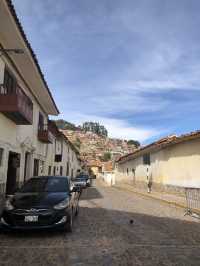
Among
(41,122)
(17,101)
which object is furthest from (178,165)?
(17,101)

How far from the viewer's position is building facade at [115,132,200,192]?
17.7m

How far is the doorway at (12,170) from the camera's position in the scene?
15.3 m

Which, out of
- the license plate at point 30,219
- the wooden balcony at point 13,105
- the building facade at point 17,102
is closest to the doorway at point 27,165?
the building facade at point 17,102

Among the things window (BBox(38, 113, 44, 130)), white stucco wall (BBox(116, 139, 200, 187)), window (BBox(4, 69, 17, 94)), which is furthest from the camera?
window (BBox(38, 113, 44, 130))

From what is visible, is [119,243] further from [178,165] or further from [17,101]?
[178,165]

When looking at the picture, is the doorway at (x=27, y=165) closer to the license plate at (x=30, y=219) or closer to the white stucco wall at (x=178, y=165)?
the white stucco wall at (x=178, y=165)

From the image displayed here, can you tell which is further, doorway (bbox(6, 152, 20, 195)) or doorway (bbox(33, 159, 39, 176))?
doorway (bbox(33, 159, 39, 176))

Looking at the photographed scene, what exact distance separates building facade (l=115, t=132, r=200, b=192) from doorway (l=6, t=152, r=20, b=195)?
9.23 metres

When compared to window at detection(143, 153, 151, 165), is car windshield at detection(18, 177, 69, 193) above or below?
below

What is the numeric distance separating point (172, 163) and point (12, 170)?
35.2 ft

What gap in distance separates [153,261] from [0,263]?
256 centimetres

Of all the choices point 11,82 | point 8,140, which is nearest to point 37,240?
point 8,140

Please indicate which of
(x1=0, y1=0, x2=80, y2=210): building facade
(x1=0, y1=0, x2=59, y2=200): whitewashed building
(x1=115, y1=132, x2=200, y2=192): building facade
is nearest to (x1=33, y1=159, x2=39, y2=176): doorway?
(x1=0, y1=0, x2=80, y2=210): building facade

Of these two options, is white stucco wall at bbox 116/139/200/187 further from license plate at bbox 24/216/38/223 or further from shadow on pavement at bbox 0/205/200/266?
license plate at bbox 24/216/38/223
